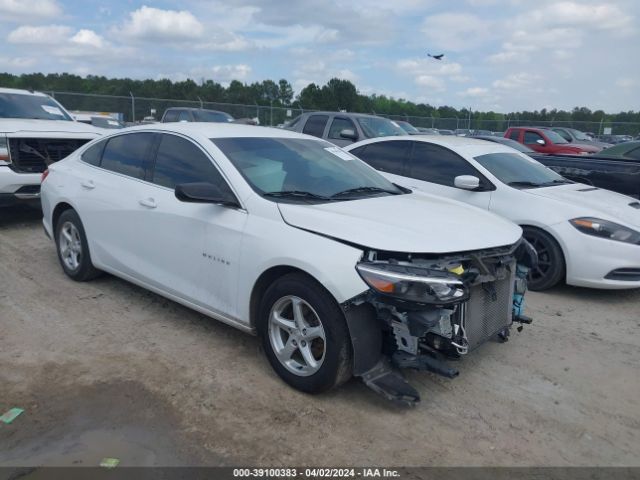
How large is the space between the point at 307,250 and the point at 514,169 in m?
4.08

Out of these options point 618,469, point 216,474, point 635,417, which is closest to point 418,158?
point 635,417


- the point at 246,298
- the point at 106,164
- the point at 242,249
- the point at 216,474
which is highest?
the point at 106,164

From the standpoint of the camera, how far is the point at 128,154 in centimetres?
489

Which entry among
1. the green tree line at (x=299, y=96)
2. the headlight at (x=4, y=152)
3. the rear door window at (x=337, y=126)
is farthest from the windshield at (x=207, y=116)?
the green tree line at (x=299, y=96)

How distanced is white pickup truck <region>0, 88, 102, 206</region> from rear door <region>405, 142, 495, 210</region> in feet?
15.7

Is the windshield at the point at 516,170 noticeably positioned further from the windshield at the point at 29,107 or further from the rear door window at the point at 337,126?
the windshield at the point at 29,107

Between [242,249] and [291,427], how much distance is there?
3.95ft

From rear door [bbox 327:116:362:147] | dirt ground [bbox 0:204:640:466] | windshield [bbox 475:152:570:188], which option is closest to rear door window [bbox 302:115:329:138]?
rear door [bbox 327:116:362:147]

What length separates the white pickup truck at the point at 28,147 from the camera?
724 centimetres

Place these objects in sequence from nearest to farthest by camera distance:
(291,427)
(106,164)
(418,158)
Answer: (291,427) < (106,164) < (418,158)

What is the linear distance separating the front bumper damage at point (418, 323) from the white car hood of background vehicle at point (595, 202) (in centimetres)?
248

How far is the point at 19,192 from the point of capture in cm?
732

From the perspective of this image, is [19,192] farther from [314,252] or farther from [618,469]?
[618,469]

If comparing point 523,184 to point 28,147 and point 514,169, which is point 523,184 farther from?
point 28,147
